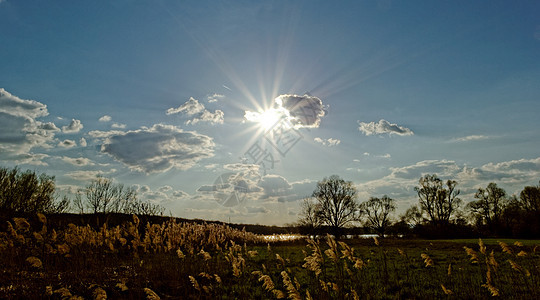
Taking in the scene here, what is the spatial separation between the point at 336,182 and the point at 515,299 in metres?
53.6

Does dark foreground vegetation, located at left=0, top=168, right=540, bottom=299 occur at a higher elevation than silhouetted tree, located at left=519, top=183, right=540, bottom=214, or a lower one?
lower

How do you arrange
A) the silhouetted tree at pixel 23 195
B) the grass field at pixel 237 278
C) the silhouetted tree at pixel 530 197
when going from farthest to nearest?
1. the silhouetted tree at pixel 530 197
2. the silhouetted tree at pixel 23 195
3. the grass field at pixel 237 278

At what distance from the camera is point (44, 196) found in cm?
3619

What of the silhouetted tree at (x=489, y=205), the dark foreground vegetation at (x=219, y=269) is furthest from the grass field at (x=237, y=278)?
the silhouetted tree at (x=489, y=205)

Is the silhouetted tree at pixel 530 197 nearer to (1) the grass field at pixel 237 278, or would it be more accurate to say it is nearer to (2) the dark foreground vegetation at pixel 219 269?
(2) the dark foreground vegetation at pixel 219 269

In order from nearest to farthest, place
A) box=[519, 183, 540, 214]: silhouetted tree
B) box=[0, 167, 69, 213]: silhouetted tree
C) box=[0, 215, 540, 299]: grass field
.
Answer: box=[0, 215, 540, 299]: grass field → box=[0, 167, 69, 213]: silhouetted tree → box=[519, 183, 540, 214]: silhouetted tree

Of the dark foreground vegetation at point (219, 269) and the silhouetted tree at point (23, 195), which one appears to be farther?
the silhouetted tree at point (23, 195)

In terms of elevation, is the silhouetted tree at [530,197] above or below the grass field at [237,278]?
above

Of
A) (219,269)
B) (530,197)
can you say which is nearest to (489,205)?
(530,197)

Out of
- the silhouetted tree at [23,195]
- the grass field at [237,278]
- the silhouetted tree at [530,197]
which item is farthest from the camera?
the silhouetted tree at [530,197]

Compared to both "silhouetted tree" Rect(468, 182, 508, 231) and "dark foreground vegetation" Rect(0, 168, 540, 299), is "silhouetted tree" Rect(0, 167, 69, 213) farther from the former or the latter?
"silhouetted tree" Rect(468, 182, 508, 231)

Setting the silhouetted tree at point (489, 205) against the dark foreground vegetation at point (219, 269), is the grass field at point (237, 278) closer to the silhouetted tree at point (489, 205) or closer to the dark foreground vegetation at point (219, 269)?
the dark foreground vegetation at point (219, 269)

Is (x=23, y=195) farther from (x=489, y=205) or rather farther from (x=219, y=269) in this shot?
(x=489, y=205)

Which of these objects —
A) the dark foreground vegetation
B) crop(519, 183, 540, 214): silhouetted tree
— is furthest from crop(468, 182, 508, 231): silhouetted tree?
the dark foreground vegetation
